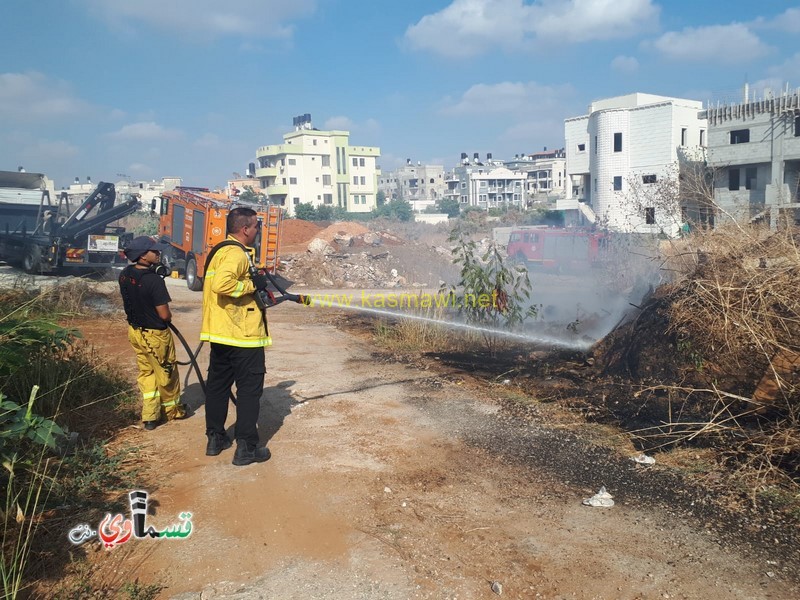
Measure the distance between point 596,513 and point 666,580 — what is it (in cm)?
68

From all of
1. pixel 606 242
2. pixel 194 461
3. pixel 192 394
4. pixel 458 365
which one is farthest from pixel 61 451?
pixel 606 242

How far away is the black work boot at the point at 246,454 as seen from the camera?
13.8 ft

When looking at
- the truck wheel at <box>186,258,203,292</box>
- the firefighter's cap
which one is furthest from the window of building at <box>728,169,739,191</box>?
the firefighter's cap

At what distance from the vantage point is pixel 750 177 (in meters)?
34.4

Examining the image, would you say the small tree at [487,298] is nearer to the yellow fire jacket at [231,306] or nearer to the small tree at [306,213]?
the yellow fire jacket at [231,306]

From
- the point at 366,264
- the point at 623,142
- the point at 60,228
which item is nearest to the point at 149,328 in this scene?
the point at 60,228

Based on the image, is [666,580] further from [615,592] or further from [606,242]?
[606,242]

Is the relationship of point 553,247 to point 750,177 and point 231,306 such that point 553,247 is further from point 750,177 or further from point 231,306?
point 231,306

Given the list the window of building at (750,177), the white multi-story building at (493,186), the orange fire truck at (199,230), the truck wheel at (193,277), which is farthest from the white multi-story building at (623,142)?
the white multi-story building at (493,186)

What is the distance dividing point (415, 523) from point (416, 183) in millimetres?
107915

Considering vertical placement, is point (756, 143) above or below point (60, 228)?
above

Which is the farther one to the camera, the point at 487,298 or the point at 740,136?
the point at 740,136

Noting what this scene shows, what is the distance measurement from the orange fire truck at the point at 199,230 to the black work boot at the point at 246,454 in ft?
37.0

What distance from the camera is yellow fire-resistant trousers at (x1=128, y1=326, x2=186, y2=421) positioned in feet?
16.4
